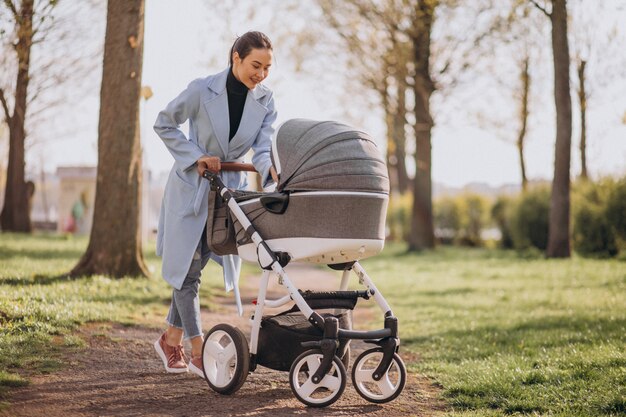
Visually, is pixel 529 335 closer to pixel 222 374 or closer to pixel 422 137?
pixel 222 374

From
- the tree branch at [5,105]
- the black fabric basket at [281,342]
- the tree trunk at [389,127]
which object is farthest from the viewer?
the tree trunk at [389,127]

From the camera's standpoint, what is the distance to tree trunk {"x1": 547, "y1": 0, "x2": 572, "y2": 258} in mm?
17922

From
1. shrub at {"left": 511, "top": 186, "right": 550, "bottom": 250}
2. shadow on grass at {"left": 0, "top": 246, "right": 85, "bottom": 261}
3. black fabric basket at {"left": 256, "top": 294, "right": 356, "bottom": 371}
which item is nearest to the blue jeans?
black fabric basket at {"left": 256, "top": 294, "right": 356, "bottom": 371}

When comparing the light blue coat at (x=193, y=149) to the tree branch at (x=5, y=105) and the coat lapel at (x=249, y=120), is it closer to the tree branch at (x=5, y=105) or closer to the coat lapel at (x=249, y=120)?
the coat lapel at (x=249, y=120)

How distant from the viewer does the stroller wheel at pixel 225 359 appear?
4633 mm

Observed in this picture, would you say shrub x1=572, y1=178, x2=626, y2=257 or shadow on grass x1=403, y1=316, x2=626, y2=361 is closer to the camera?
shadow on grass x1=403, y1=316, x2=626, y2=361

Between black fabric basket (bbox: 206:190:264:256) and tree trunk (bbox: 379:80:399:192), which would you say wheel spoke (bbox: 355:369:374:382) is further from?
tree trunk (bbox: 379:80:399:192)

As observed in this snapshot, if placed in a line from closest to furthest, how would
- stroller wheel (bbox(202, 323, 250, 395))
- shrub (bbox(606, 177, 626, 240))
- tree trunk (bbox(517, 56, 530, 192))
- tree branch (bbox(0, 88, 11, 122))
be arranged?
1. stroller wheel (bbox(202, 323, 250, 395))
2. shrub (bbox(606, 177, 626, 240))
3. tree branch (bbox(0, 88, 11, 122))
4. tree trunk (bbox(517, 56, 530, 192))

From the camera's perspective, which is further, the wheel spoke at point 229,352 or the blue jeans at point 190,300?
the blue jeans at point 190,300

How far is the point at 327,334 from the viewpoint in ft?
14.4

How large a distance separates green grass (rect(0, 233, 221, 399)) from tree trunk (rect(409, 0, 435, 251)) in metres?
11.7

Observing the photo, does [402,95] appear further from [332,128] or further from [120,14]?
[332,128]

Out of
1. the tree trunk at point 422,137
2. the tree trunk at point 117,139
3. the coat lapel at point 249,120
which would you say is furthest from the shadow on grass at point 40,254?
the tree trunk at point 422,137

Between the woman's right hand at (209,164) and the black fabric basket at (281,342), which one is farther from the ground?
the woman's right hand at (209,164)
